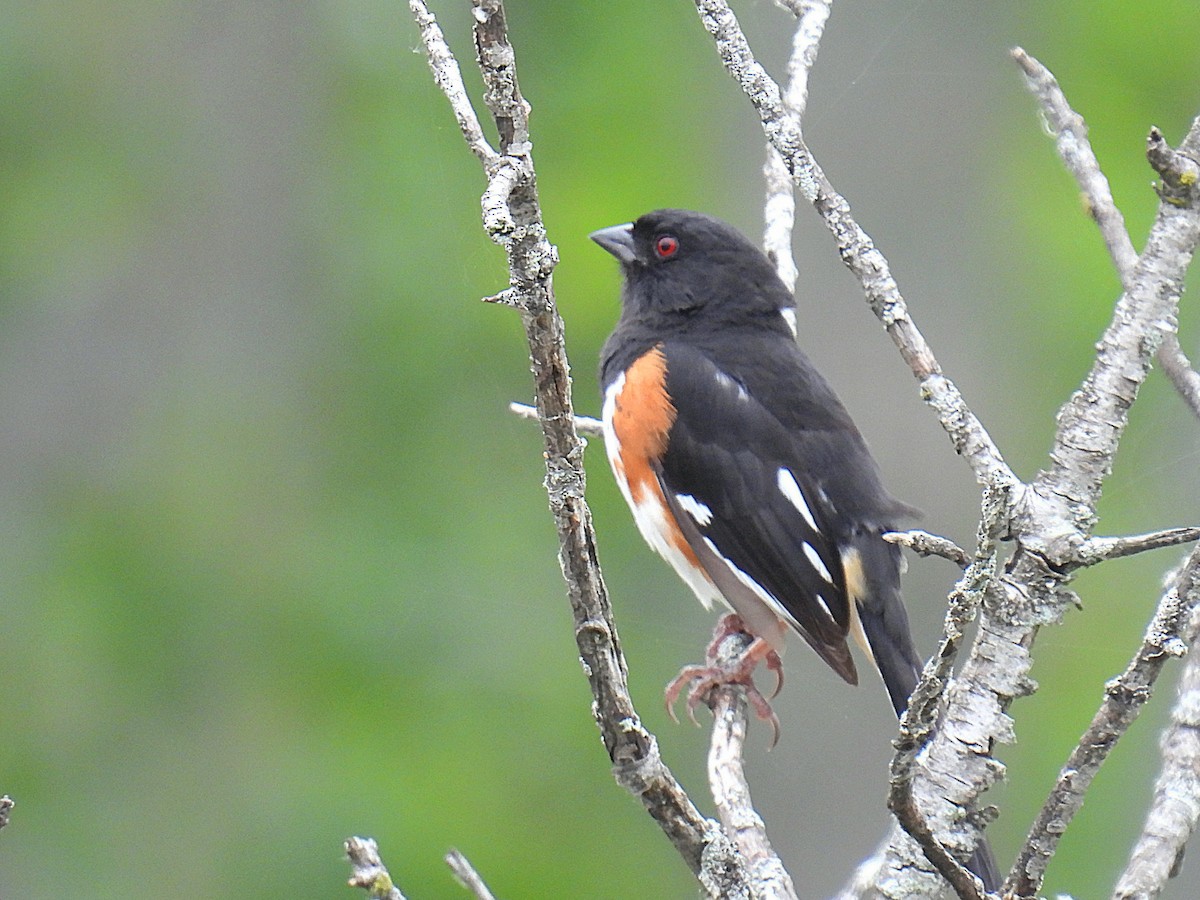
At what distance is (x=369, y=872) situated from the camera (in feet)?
3.95

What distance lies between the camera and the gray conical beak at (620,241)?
3.05m

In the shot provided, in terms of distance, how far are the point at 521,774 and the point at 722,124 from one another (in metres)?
2.68

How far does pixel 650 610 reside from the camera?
5.33 meters

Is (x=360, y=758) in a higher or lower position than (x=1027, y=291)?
lower

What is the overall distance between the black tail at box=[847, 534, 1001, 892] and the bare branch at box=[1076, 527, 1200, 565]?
47.7 inches

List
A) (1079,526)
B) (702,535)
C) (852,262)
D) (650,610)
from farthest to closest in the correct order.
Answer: (650,610) < (702,535) < (852,262) < (1079,526)

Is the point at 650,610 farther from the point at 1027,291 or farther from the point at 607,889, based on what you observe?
the point at 1027,291

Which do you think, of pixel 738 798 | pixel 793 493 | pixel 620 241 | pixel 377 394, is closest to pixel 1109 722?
pixel 738 798

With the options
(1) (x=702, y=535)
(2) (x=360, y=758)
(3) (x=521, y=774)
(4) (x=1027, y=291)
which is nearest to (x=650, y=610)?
(3) (x=521, y=774)

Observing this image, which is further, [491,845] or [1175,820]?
[491,845]

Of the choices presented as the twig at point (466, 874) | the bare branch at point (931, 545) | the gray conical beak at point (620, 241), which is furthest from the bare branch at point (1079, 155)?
the gray conical beak at point (620, 241)

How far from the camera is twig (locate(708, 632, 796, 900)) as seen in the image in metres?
1.59

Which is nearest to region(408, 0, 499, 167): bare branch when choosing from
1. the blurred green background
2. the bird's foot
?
the bird's foot

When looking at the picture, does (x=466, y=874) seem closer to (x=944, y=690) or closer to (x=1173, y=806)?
(x=944, y=690)
